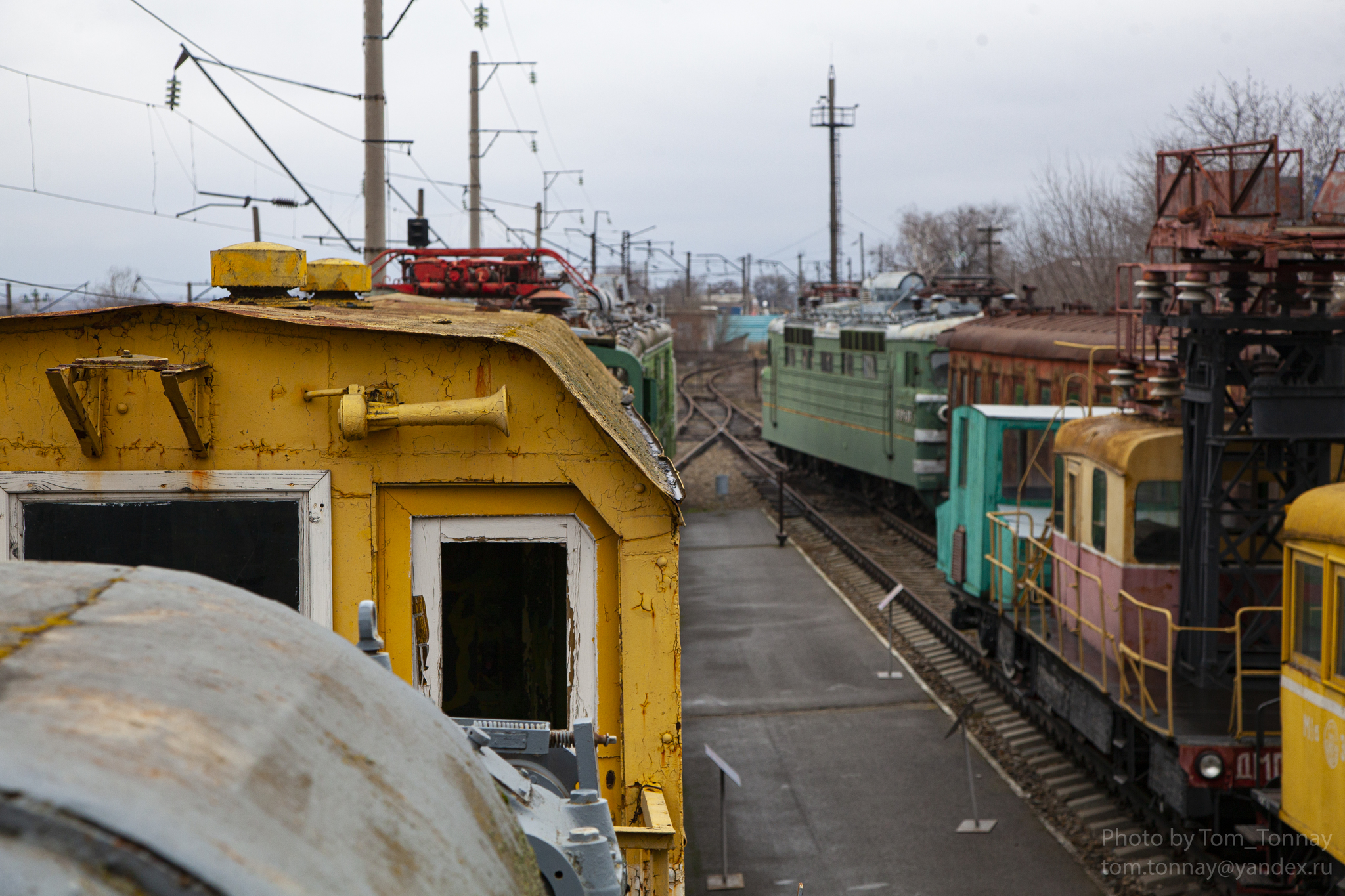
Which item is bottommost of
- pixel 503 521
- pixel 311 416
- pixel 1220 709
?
pixel 1220 709

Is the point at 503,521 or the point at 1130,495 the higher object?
the point at 503,521

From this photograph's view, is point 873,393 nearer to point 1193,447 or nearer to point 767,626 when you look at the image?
point 767,626

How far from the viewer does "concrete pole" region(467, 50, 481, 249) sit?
2473 centimetres

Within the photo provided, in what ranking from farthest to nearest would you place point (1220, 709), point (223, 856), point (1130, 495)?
point (1130, 495)
point (1220, 709)
point (223, 856)

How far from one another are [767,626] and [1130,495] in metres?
7.40

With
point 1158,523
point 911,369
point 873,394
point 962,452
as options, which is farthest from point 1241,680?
point 873,394

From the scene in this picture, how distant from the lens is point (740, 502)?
1069 inches

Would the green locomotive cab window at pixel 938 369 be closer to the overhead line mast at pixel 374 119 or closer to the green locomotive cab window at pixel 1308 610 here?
the overhead line mast at pixel 374 119

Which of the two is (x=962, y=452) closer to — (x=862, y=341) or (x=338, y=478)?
(x=862, y=341)

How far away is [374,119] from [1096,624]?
353 inches

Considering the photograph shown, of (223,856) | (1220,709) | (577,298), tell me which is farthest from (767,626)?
(223,856)

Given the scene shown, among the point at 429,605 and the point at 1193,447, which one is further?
the point at 1193,447

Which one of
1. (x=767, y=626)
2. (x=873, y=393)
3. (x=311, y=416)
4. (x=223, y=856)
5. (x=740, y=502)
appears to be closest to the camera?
(x=223, y=856)

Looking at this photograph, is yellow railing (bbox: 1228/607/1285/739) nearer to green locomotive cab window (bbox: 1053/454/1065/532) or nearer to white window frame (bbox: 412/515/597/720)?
green locomotive cab window (bbox: 1053/454/1065/532)
